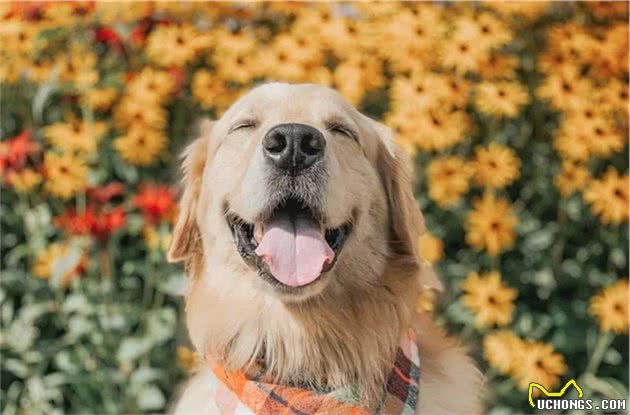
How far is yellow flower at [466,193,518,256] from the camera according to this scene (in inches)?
179

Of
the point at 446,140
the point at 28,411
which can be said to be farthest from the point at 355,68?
the point at 28,411

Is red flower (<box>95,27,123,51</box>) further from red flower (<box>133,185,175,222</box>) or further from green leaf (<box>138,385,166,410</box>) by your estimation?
green leaf (<box>138,385,166,410</box>)

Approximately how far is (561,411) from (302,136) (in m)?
2.28

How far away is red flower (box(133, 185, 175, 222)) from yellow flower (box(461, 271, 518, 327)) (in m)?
1.62

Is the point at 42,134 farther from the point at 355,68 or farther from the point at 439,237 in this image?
the point at 439,237

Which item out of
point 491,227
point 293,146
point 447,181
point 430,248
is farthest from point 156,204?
point 293,146

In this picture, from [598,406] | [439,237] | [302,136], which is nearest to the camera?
[302,136]

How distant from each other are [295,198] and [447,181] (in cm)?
198

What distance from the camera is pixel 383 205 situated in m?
3.11

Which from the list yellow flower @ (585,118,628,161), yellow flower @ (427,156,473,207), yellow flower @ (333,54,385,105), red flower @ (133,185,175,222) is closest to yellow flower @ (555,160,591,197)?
yellow flower @ (585,118,628,161)

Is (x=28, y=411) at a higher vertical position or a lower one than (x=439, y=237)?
lower

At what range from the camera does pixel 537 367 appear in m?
4.27

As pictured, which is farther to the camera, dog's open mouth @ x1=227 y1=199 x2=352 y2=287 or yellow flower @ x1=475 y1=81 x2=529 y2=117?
yellow flower @ x1=475 y1=81 x2=529 y2=117

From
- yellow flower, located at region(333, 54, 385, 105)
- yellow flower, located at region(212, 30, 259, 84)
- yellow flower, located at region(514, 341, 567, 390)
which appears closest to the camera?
yellow flower, located at region(514, 341, 567, 390)
